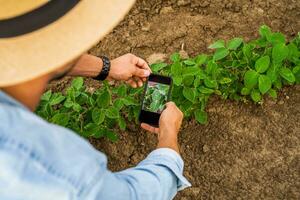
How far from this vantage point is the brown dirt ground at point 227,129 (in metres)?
2.33

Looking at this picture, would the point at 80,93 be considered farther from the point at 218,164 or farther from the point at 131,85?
the point at 218,164

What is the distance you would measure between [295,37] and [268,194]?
2.54 feet

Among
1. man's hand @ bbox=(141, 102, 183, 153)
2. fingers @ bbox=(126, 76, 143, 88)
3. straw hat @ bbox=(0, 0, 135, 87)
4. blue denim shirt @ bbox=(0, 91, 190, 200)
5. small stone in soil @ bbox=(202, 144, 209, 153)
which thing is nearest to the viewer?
blue denim shirt @ bbox=(0, 91, 190, 200)

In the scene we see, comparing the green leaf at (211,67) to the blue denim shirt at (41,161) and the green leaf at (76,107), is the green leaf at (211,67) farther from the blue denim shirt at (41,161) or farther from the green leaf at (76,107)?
the blue denim shirt at (41,161)

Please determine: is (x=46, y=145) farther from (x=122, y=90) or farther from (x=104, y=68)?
(x=122, y=90)

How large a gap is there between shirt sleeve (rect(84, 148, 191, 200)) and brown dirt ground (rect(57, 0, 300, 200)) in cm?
68

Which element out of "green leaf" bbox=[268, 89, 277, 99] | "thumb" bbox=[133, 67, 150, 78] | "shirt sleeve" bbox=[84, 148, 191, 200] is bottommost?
"green leaf" bbox=[268, 89, 277, 99]

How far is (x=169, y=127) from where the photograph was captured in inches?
74.9

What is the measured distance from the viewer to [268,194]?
229 centimetres

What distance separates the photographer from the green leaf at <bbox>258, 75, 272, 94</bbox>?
2213 mm

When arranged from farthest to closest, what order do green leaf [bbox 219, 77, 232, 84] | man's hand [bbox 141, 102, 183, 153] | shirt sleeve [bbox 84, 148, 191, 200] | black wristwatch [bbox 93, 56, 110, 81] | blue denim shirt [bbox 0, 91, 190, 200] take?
green leaf [bbox 219, 77, 232, 84]
black wristwatch [bbox 93, 56, 110, 81]
man's hand [bbox 141, 102, 183, 153]
shirt sleeve [bbox 84, 148, 191, 200]
blue denim shirt [bbox 0, 91, 190, 200]

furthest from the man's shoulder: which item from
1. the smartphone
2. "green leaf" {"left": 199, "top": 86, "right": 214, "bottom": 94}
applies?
"green leaf" {"left": 199, "top": 86, "right": 214, "bottom": 94}

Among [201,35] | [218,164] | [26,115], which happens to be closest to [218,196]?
[218,164]

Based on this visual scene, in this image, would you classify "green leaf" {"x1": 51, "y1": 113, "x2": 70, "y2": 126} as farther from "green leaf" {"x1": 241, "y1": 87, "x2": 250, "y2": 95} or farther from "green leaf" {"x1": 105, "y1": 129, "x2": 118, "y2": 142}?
"green leaf" {"x1": 241, "y1": 87, "x2": 250, "y2": 95}
